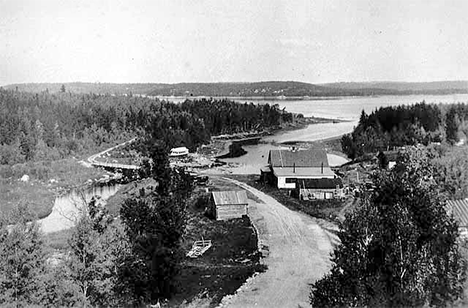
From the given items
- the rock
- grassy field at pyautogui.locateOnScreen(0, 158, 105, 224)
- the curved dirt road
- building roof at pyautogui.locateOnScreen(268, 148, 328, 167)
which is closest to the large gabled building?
building roof at pyautogui.locateOnScreen(268, 148, 328, 167)

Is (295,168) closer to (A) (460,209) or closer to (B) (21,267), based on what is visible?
(A) (460,209)

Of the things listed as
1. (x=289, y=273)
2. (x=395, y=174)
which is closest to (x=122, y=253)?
(x=289, y=273)

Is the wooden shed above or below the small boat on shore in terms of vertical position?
above

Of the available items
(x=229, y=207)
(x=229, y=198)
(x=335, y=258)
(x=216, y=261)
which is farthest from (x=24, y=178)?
(x=335, y=258)

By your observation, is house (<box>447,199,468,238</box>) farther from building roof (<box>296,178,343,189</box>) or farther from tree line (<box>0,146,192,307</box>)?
building roof (<box>296,178,343,189</box>)

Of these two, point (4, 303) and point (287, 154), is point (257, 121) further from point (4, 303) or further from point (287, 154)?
point (4, 303)
